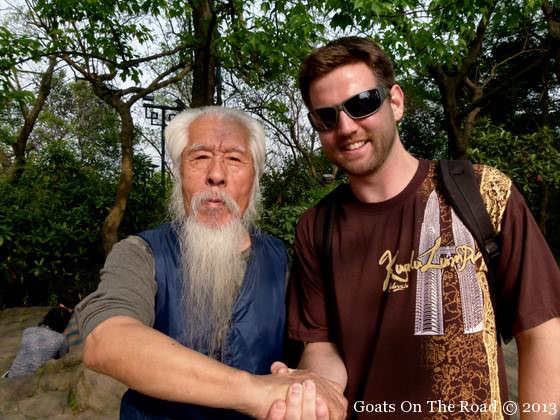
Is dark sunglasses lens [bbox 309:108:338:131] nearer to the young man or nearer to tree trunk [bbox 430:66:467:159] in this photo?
the young man

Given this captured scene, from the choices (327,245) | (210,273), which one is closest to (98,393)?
(210,273)

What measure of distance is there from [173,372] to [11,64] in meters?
4.74

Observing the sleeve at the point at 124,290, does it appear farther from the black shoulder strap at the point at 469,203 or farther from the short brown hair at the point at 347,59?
the black shoulder strap at the point at 469,203

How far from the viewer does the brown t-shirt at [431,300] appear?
4.37ft

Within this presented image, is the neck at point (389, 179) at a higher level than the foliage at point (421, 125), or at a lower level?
lower

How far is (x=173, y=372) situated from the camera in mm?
1110

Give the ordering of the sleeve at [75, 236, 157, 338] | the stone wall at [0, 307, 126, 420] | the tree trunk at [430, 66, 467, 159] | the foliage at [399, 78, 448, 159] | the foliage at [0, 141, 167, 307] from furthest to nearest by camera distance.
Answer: the foliage at [399, 78, 448, 159]
the foliage at [0, 141, 167, 307]
the tree trunk at [430, 66, 467, 159]
the stone wall at [0, 307, 126, 420]
the sleeve at [75, 236, 157, 338]

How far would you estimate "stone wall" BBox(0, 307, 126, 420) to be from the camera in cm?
385

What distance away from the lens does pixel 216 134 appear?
1845 mm

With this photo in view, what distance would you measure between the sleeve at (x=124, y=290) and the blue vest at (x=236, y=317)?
6cm

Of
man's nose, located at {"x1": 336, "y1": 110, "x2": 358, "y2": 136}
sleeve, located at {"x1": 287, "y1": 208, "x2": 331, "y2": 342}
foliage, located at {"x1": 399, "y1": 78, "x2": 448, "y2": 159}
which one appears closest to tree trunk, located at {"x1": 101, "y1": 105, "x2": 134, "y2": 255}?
sleeve, located at {"x1": 287, "y1": 208, "x2": 331, "y2": 342}

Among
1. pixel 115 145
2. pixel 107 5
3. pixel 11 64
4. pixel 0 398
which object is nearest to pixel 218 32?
pixel 107 5

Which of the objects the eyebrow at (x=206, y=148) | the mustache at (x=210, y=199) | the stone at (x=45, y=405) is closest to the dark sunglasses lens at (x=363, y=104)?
the eyebrow at (x=206, y=148)

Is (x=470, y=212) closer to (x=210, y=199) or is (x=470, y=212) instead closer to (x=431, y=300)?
(x=431, y=300)
